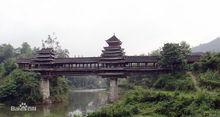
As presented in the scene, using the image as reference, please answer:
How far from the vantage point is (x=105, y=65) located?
47.2 meters

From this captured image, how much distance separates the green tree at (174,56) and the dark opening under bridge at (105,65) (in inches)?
42.8

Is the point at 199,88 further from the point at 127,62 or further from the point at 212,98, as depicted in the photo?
the point at 127,62

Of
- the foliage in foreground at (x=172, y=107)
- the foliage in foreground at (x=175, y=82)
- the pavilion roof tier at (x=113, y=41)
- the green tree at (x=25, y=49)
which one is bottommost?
the foliage in foreground at (x=172, y=107)

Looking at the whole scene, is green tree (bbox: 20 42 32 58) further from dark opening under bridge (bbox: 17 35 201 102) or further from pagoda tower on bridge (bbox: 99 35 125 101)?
pagoda tower on bridge (bbox: 99 35 125 101)

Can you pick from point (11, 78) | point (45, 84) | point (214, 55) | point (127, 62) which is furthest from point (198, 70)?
point (11, 78)

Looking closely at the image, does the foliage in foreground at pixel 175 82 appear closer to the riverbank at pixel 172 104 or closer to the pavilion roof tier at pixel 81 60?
the riverbank at pixel 172 104

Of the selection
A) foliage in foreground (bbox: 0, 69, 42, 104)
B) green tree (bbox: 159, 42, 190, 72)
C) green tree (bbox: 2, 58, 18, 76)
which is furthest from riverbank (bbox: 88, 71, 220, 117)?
green tree (bbox: 2, 58, 18, 76)

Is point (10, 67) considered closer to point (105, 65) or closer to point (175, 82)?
point (105, 65)

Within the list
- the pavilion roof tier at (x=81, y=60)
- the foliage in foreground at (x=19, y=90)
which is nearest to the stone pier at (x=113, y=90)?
the pavilion roof tier at (x=81, y=60)

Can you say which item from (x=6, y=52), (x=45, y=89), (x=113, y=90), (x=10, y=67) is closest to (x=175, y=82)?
(x=113, y=90)

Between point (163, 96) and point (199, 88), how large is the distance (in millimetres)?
5781

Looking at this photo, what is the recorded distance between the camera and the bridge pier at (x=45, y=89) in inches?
1908

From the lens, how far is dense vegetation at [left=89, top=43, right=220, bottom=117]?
26.2 m

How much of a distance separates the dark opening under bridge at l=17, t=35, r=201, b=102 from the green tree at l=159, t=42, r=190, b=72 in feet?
3.57
